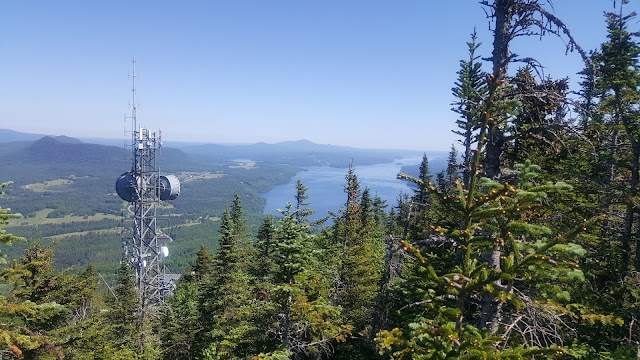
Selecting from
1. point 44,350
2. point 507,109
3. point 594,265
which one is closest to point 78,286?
point 44,350

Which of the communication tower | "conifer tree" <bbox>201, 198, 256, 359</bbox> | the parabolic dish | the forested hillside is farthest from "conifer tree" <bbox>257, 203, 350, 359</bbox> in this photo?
the parabolic dish

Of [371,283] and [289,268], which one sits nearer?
[289,268]

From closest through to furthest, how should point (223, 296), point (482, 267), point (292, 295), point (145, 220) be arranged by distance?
point (482, 267), point (292, 295), point (223, 296), point (145, 220)

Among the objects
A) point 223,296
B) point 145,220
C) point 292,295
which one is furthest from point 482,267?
point 145,220

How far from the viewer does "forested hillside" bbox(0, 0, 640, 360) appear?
414 cm

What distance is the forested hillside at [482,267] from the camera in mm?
4141

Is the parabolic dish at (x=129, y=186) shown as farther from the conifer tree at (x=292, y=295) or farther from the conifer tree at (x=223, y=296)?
the conifer tree at (x=292, y=295)

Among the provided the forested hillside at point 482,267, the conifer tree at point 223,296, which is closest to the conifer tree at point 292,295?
the forested hillside at point 482,267

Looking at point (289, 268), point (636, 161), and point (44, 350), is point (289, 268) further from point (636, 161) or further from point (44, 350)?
point (636, 161)

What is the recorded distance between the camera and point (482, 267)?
403 cm

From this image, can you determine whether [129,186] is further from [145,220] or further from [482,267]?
[482,267]

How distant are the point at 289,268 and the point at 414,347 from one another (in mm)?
7047

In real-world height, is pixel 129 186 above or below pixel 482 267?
below

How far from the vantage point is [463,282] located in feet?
13.0
